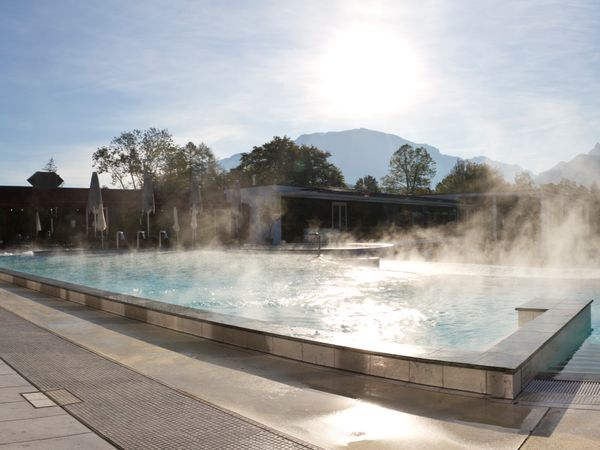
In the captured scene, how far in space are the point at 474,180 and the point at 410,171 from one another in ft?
23.6

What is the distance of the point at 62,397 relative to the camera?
3.59 m

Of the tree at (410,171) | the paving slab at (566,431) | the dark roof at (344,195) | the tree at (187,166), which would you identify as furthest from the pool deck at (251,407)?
the tree at (410,171)

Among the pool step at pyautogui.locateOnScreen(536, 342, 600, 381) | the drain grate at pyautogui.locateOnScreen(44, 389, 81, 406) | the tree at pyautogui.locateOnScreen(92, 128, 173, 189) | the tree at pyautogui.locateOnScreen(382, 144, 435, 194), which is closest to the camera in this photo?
the drain grate at pyautogui.locateOnScreen(44, 389, 81, 406)

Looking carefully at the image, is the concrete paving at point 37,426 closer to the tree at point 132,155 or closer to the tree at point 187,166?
the tree at point 187,166

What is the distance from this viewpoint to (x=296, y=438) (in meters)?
2.82

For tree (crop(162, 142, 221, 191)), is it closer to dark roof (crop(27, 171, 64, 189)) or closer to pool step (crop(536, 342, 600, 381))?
dark roof (crop(27, 171, 64, 189))

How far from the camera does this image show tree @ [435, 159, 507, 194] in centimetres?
5984

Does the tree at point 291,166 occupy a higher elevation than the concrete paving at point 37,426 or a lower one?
higher

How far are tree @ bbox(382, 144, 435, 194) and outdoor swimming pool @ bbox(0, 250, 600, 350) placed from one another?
158ft

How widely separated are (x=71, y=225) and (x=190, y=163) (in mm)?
32869

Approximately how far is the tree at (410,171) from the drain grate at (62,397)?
200 feet

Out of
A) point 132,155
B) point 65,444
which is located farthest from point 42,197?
point 65,444

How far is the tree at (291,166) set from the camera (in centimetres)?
5247

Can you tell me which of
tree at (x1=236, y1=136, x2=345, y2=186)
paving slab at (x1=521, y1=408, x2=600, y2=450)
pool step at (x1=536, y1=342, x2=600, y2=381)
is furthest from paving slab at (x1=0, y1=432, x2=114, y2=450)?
tree at (x1=236, y1=136, x2=345, y2=186)
